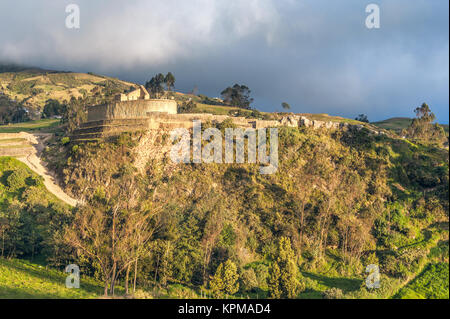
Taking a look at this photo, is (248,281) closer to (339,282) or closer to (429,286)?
(339,282)

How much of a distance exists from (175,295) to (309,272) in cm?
1194

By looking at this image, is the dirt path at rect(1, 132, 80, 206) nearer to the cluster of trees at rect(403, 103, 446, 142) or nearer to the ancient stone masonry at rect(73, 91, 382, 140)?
the ancient stone masonry at rect(73, 91, 382, 140)

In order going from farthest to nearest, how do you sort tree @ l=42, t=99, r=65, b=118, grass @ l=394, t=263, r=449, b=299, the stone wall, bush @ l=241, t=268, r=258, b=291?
tree @ l=42, t=99, r=65, b=118 → the stone wall → bush @ l=241, t=268, r=258, b=291 → grass @ l=394, t=263, r=449, b=299

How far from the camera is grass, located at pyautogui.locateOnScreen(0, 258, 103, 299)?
2152 centimetres

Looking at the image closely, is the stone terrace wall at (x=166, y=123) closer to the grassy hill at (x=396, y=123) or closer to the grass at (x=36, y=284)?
the grass at (x=36, y=284)

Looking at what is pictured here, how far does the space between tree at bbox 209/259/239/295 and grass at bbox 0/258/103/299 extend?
805 centimetres

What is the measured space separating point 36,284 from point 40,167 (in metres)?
23.2

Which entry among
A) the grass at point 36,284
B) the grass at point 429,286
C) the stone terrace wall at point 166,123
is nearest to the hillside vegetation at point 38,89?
the stone terrace wall at point 166,123

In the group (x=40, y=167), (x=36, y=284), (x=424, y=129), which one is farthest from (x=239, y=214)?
(x=424, y=129)

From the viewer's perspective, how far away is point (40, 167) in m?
43.3

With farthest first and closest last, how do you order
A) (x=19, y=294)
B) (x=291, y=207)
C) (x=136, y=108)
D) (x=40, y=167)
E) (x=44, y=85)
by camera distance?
(x=44, y=85) < (x=136, y=108) < (x=40, y=167) < (x=291, y=207) < (x=19, y=294)

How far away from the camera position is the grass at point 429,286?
25.7 m

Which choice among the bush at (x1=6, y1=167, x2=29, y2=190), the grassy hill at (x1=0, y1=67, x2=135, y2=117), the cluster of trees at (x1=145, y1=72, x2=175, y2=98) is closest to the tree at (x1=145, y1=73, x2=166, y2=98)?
the cluster of trees at (x1=145, y1=72, x2=175, y2=98)

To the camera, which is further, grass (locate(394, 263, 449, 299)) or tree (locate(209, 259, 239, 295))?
grass (locate(394, 263, 449, 299))
